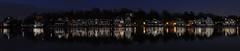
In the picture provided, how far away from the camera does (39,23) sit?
94438mm

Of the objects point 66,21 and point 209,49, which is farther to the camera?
point 66,21

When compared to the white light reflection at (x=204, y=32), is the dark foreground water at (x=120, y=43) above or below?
below

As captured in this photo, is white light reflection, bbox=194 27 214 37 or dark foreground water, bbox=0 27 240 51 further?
white light reflection, bbox=194 27 214 37

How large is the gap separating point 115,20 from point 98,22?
3.18 metres

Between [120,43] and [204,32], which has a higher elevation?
[204,32]

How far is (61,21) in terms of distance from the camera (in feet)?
308

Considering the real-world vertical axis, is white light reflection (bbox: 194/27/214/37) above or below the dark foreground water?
above

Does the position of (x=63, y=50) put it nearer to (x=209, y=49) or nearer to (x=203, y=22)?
(x=209, y=49)

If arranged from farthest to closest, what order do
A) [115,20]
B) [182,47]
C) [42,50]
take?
1. [115,20]
2. [182,47]
3. [42,50]

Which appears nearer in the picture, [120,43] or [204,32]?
[120,43]

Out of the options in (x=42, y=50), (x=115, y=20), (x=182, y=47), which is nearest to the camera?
(x=42, y=50)

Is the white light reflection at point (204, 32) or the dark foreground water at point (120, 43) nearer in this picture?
the dark foreground water at point (120, 43)

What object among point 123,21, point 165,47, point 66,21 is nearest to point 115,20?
point 123,21

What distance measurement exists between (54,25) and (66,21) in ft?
6.59
